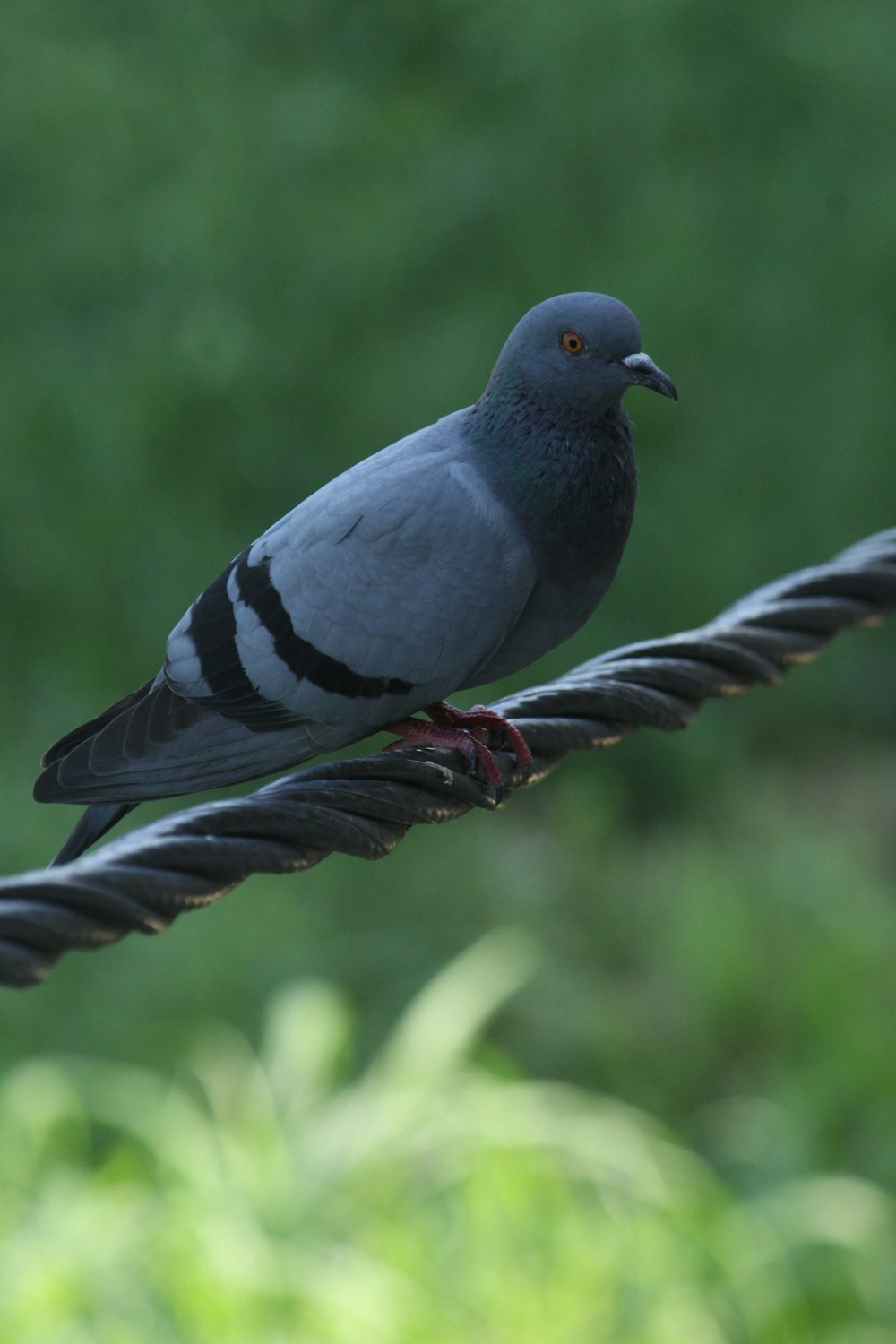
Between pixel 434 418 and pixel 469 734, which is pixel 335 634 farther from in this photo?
pixel 434 418

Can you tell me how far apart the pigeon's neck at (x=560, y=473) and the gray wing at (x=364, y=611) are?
4 cm

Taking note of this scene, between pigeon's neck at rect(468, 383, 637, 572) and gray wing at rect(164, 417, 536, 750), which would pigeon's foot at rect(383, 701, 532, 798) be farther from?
pigeon's neck at rect(468, 383, 637, 572)

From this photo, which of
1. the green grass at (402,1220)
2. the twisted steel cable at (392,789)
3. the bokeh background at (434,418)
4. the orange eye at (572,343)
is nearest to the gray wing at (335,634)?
the twisted steel cable at (392,789)

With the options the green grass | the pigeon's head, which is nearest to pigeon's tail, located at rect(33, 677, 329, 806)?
the pigeon's head

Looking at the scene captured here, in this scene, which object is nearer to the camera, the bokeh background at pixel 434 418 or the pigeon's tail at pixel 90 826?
the pigeon's tail at pixel 90 826

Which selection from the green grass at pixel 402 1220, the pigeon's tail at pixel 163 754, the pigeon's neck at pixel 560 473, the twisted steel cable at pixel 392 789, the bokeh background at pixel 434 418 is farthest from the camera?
the bokeh background at pixel 434 418

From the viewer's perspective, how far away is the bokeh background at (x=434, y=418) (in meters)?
4.25

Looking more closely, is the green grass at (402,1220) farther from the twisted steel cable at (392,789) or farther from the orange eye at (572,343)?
the orange eye at (572,343)

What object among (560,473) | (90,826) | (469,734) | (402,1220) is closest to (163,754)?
(90,826)

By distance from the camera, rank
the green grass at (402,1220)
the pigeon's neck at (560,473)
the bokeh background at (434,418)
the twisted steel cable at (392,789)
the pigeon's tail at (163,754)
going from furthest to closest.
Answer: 1. the bokeh background at (434,418)
2. the green grass at (402,1220)
3. the pigeon's neck at (560,473)
4. the pigeon's tail at (163,754)
5. the twisted steel cable at (392,789)

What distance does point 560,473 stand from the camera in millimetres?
2018

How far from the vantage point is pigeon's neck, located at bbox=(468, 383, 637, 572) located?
6.59 feet

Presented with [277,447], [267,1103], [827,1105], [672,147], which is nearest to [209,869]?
[267,1103]

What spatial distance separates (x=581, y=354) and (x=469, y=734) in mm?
534
